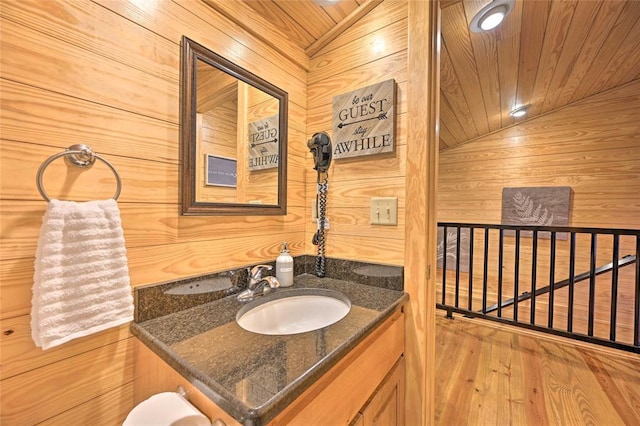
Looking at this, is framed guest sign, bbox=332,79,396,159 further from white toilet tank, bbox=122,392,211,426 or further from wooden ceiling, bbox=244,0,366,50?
white toilet tank, bbox=122,392,211,426

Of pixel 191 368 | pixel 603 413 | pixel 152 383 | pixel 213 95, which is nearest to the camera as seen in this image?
pixel 191 368

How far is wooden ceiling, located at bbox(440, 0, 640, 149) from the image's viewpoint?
152 centimetres

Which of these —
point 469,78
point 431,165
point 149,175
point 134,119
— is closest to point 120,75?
point 134,119

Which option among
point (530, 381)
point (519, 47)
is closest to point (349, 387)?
point (530, 381)

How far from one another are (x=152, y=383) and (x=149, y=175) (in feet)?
1.93

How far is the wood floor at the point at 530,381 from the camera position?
1.45 metres

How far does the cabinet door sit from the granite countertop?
10.1 inches

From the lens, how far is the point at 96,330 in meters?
0.61

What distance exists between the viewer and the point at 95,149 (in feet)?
2.23

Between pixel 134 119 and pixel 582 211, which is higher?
pixel 134 119

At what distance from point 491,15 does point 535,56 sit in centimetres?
93

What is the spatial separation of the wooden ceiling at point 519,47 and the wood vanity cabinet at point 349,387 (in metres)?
1.37

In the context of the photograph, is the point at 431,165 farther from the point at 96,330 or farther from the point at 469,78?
the point at 469,78

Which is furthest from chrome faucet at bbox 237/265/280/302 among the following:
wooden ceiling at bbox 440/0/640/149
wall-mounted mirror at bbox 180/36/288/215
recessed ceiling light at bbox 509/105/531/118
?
recessed ceiling light at bbox 509/105/531/118
